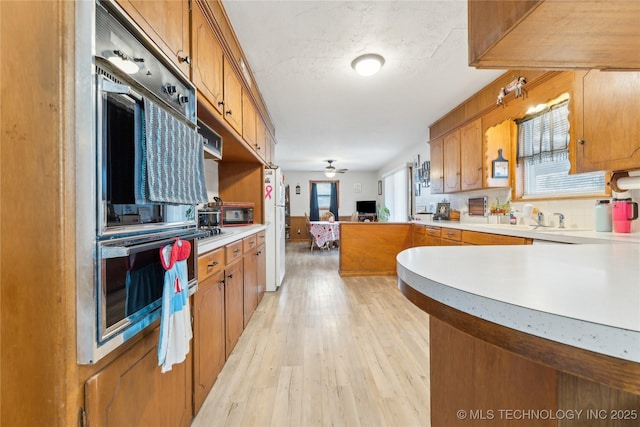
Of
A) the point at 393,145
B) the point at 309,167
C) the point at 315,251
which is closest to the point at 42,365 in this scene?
the point at 393,145

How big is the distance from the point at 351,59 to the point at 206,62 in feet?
4.35

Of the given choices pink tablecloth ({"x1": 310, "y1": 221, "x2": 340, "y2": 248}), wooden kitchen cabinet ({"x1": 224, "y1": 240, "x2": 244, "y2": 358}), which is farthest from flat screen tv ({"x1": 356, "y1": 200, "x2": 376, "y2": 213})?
wooden kitchen cabinet ({"x1": 224, "y1": 240, "x2": 244, "y2": 358})

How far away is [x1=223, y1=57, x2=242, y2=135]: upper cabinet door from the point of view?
1.87m

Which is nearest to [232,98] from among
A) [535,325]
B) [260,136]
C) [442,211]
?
[260,136]

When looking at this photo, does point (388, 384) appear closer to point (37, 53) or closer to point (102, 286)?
point (102, 286)

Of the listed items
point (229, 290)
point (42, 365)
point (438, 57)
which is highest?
point (438, 57)

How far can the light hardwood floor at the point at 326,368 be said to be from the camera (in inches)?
53.6

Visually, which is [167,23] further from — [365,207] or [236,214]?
[365,207]

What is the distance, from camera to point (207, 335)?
56.3 inches

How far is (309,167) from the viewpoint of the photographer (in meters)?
8.02

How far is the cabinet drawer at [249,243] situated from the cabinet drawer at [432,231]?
7.58 feet

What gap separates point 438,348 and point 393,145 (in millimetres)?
5085

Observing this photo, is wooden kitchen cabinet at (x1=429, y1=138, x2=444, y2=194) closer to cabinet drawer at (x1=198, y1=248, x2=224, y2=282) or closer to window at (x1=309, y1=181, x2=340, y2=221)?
cabinet drawer at (x1=198, y1=248, x2=224, y2=282)

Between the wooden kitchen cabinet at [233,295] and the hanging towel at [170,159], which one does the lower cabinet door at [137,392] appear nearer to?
the hanging towel at [170,159]
